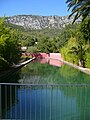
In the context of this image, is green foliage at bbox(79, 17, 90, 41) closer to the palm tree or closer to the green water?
the green water

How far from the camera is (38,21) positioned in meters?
146

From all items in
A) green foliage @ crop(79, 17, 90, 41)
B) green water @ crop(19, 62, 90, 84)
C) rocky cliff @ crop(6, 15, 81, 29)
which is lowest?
green water @ crop(19, 62, 90, 84)

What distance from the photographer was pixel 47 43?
75.1m

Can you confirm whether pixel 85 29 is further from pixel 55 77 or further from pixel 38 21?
pixel 38 21

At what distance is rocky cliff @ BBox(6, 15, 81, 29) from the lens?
140 metres

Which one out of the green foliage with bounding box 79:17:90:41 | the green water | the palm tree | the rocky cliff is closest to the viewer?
the palm tree

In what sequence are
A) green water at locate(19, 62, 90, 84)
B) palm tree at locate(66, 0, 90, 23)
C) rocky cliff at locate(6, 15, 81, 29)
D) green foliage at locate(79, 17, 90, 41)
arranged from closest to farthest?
palm tree at locate(66, 0, 90, 23), green water at locate(19, 62, 90, 84), green foliage at locate(79, 17, 90, 41), rocky cliff at locate(6, 15, 81, 29)

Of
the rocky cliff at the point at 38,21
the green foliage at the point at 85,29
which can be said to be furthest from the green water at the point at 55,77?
the rocky cliff at the point at 38,21

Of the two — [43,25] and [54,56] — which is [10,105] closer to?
[54,56]

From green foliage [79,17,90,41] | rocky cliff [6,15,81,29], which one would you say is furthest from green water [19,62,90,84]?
rocky cliff [6,15,81,29]

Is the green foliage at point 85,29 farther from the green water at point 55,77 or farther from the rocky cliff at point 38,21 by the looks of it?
the rocky cliff at point 38,21

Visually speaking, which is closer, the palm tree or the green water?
the palm tree

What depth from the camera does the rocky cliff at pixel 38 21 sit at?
140m

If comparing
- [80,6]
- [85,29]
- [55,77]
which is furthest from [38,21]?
[80,6]
